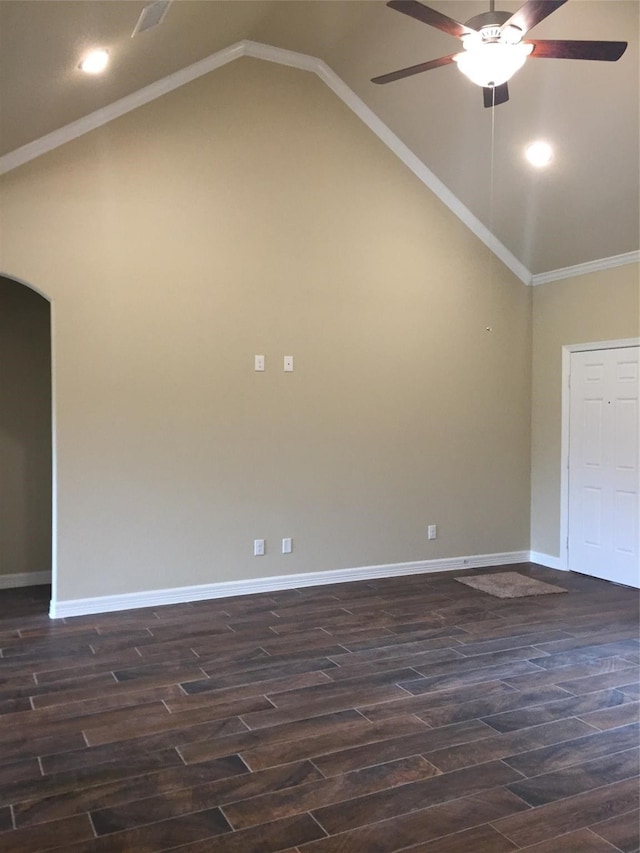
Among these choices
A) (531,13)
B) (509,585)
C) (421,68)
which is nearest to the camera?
(531,13)

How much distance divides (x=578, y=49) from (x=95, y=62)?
2.38 m

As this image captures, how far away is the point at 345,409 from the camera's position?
525cm

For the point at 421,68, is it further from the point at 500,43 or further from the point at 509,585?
the point at 509,585

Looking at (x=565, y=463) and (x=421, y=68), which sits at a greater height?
(x=421, y=68)

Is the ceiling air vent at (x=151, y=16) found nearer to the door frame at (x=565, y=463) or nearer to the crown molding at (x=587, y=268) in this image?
the crown molding at (x=587, y=268)

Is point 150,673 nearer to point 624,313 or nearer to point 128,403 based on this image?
point 128,403

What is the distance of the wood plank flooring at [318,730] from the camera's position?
2125 millimetres

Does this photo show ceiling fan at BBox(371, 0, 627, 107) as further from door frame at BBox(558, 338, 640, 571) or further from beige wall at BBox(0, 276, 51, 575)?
beige wall at BBox(0, 276, 51, 575)

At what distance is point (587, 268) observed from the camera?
560 centimetres

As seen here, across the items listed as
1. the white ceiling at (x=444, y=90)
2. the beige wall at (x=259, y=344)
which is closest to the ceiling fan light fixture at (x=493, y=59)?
the white ceiling at (x=444, y=90)

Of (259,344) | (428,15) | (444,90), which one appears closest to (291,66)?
(444,90)

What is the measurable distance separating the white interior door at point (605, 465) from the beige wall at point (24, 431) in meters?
4.40

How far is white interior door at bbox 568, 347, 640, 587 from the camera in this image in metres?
5.26

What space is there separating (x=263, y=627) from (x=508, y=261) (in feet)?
12.9
